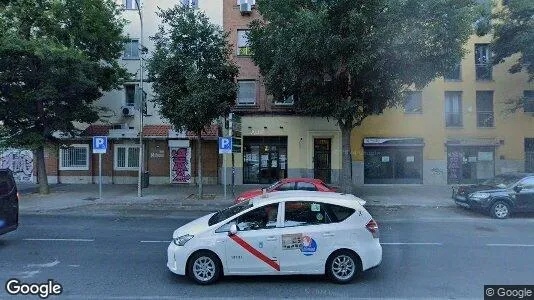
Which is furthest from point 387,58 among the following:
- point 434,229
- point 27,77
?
point 27,77

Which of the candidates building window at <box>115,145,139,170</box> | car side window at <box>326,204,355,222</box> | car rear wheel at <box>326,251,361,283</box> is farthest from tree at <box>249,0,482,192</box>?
building window at <box>115,145,139,170</box>

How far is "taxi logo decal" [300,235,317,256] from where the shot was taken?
619cm

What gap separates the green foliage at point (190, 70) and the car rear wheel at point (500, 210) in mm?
10665

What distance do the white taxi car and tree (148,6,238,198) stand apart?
1024cm

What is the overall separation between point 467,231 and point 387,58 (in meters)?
6.36

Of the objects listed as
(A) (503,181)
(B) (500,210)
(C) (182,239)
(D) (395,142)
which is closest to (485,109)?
(D) (395,142)

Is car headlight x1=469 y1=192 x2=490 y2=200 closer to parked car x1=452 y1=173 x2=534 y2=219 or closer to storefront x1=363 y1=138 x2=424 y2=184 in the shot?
parked car x1=452 y1=173 x2=534 y2=219

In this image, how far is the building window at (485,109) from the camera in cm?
2275

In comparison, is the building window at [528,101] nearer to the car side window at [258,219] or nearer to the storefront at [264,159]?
the storefront at [264,159]

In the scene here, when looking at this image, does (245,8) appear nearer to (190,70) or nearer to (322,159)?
(190,70)

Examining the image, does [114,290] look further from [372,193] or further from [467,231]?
[372,193]

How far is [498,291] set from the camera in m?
5.82

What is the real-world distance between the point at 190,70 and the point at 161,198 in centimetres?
586

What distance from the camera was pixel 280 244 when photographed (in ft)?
20.3
